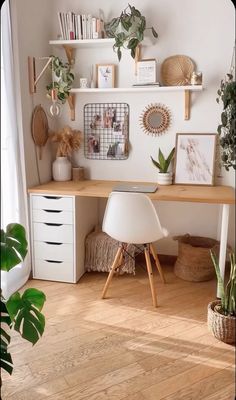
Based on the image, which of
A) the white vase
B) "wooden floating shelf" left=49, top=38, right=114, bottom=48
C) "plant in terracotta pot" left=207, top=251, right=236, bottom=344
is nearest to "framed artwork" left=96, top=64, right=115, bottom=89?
"wooden floating shelf" left=49, top=38, right=114, bottom=48

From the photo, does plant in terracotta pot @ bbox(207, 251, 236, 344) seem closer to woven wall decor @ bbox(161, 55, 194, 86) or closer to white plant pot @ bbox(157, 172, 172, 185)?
white plant pot @ bbox(157, 172, 172, 185)

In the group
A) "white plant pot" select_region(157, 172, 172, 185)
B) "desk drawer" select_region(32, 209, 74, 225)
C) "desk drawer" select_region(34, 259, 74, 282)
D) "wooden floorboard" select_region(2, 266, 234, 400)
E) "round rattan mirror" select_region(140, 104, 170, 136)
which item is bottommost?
"wooden floorboard" select_region(2, 266, 234, 400)

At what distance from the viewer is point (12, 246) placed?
3.97 ft

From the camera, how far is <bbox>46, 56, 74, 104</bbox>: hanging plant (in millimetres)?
2668

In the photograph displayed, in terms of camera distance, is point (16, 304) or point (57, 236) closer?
point (16, 304)

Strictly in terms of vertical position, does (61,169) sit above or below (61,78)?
below

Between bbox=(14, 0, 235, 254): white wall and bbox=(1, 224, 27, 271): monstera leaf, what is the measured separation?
1467 millimetres

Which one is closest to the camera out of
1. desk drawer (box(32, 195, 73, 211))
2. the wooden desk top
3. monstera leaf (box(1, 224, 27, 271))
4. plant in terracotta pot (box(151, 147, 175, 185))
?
monstera leaf (box(1, 224, 27, 271))

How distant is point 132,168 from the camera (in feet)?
9.66

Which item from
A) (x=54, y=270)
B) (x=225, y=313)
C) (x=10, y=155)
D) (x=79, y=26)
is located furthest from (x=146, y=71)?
(x=225, y=313)

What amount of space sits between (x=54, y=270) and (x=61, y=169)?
82 cm

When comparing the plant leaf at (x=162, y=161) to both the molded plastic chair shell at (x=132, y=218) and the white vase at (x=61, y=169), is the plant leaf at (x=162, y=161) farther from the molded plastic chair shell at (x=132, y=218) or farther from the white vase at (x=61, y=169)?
the white vase at (x=61, y=169)

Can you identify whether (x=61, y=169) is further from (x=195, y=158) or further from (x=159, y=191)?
(x=195, y=158)

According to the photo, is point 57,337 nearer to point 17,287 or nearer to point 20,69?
point 17,287
